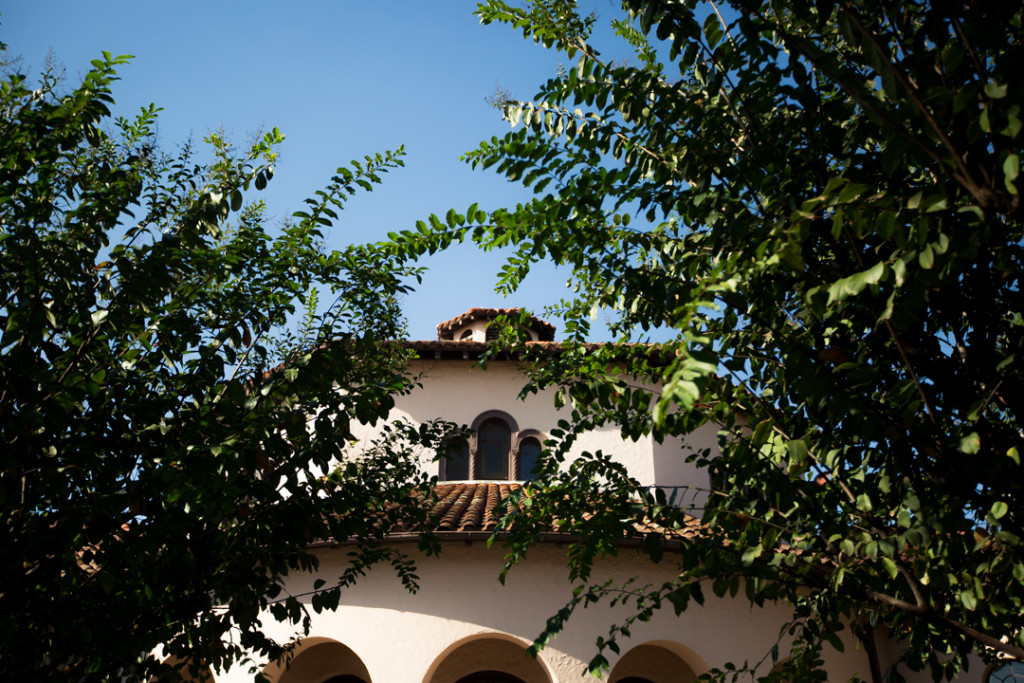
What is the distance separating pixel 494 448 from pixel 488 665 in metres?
3.33

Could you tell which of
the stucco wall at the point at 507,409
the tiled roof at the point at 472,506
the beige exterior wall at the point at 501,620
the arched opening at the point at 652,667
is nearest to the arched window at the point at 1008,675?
the beige exterior wall at the point at 501,620

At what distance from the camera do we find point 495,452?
A: 1241 centimetres

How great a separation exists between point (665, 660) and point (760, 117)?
8.75m

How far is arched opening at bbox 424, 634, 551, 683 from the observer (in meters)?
10.3

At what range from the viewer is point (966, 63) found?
3.11 meters

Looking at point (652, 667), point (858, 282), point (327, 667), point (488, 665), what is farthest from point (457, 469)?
point (858, 282)

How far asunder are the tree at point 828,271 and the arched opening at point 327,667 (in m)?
7.37

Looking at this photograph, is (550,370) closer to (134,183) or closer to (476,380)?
(134,183)

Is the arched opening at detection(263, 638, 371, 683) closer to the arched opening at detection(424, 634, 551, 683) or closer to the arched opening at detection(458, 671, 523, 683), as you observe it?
the arched opening at detection(424, 634, 551, 683)

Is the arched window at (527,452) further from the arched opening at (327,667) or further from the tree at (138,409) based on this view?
the tree at (138,409)

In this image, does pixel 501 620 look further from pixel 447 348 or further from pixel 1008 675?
pixel 1008 675

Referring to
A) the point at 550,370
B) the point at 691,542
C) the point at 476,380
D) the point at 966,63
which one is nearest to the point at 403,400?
the point at 476,380

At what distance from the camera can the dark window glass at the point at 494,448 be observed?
1222 centimetres

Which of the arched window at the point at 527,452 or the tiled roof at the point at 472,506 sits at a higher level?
the arched window at the point at 527,452
